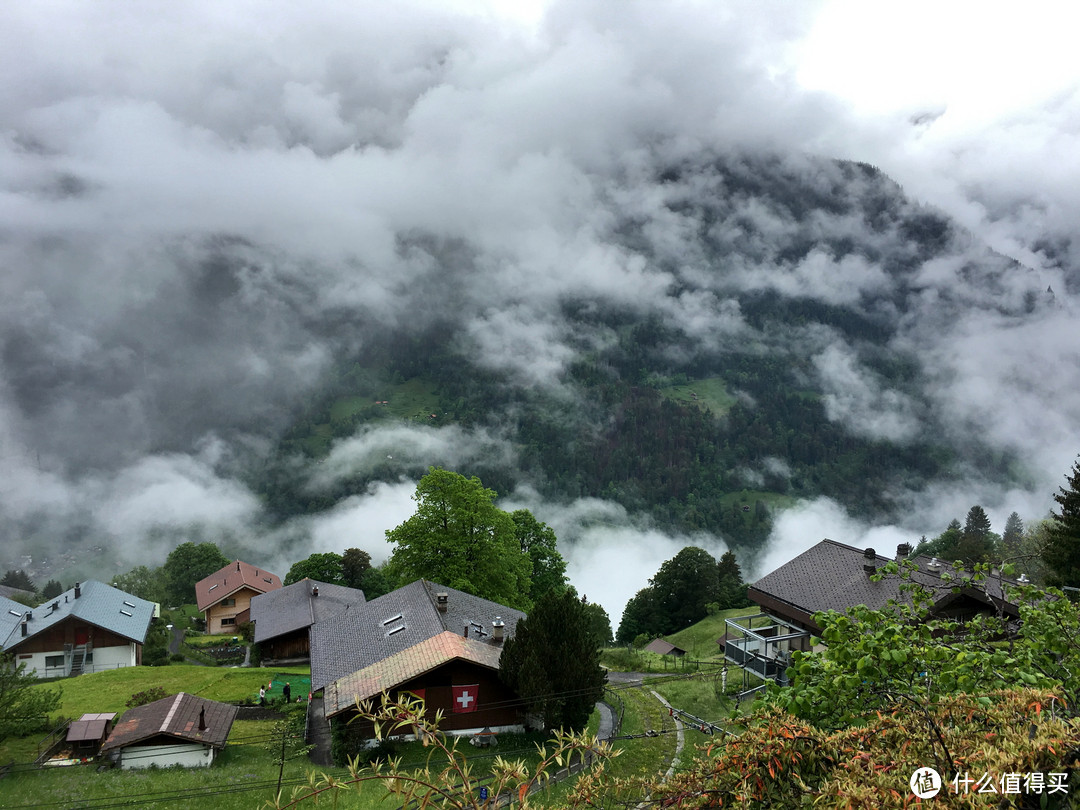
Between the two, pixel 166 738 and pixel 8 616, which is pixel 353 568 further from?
pixel 166 738

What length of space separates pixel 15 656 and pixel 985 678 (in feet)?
248

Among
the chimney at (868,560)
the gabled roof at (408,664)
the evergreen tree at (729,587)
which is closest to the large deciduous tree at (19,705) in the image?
the gabled roof at (408,664)

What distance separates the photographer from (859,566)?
34938 mm

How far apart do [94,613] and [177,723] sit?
142ft

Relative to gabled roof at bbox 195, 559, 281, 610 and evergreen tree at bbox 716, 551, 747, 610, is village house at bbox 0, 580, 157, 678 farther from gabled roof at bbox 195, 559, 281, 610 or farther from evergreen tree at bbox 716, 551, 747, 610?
evergreen tree at bbox 716, 551, 747, 610

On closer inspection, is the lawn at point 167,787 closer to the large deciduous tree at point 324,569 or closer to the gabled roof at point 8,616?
the gabled roof at point 8,616

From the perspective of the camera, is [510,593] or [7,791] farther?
[510,593]

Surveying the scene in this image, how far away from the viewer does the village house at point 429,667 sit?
29875mm

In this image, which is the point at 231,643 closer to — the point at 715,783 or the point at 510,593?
the point at 510,593

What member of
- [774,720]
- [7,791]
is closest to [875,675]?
[774,720]

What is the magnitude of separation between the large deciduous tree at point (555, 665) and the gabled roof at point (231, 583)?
64202mm
